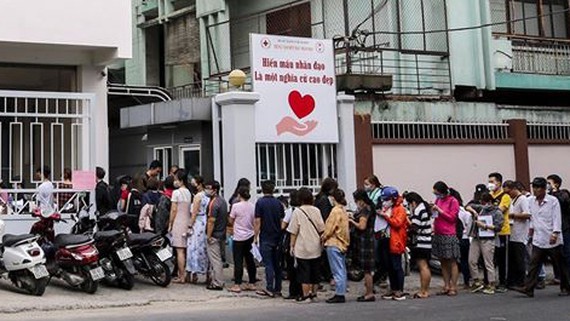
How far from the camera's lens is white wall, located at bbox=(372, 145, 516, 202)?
1549 centimetres

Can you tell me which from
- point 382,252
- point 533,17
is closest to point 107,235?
point 382,252

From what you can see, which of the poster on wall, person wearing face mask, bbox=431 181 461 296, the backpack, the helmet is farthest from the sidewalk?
the poster on wall

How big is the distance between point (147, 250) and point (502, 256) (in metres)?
5.70

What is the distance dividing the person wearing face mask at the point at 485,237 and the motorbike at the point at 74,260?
5834 millimetres

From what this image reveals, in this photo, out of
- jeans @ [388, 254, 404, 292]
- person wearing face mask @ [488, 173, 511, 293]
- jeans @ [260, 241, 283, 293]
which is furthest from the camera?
person wearing face mask @ [488, 173, 511, 293]

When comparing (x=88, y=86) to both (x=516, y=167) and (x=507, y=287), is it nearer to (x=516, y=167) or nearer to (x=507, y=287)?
(x=507, y=287)

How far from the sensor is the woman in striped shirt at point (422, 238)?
10977 millimetres

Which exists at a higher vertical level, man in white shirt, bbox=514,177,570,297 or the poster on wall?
the poster on wall

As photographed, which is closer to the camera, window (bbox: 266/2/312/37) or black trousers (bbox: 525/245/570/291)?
black trousers (bbox: 525/245/570/291)

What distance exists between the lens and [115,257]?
1063 centimetres

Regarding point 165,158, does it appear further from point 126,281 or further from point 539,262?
point 539,262

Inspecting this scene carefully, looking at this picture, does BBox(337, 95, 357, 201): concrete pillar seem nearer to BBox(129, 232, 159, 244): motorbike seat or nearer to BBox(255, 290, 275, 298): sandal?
BBox(255, 290, 275, 298): sandal

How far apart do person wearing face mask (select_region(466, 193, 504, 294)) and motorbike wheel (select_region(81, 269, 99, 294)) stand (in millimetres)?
5894

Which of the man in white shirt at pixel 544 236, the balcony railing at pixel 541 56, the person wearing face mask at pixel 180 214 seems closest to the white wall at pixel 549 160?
the balcony railing at pixel 541 56
